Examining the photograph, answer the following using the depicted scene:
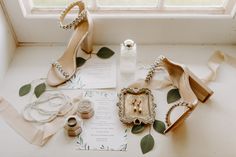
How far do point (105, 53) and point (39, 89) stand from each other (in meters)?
0.26

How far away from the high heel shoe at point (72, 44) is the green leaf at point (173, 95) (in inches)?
12.1

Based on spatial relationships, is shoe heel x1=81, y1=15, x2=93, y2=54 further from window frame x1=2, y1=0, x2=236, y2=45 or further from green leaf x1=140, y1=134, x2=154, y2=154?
green leaf x1=140, y1=134, x2=154, y2=154

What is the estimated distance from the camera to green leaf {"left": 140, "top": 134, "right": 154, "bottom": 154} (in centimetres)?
75

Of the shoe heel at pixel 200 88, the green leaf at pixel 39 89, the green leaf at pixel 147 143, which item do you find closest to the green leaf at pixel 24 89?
the green leaf at pixel 39 89

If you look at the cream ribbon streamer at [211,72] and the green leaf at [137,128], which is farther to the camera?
the cream ribbon streamer at [211,72]

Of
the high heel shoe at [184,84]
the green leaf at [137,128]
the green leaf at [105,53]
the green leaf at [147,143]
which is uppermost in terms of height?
the high heel shoe at [184,84]

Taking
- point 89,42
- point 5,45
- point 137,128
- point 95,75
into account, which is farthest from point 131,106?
point 5,45

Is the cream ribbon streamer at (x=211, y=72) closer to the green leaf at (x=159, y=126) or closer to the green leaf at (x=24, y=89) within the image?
the green leaf at (x=159, y=126)

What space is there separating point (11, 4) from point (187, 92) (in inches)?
23.9

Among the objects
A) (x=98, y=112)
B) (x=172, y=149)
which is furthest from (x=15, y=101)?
(x=172, y=149)

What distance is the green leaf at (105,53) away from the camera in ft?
3.21

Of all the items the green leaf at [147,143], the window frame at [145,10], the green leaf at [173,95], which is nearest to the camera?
the green leaf at [147,143]

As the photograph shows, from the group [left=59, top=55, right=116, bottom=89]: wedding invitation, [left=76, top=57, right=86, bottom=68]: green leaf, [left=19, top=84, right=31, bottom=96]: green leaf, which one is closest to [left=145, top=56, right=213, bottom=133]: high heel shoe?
[left=59, top=55, right=116, bottom=89]: wedding invitation

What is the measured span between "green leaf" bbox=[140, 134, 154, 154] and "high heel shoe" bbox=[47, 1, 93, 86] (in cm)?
31
